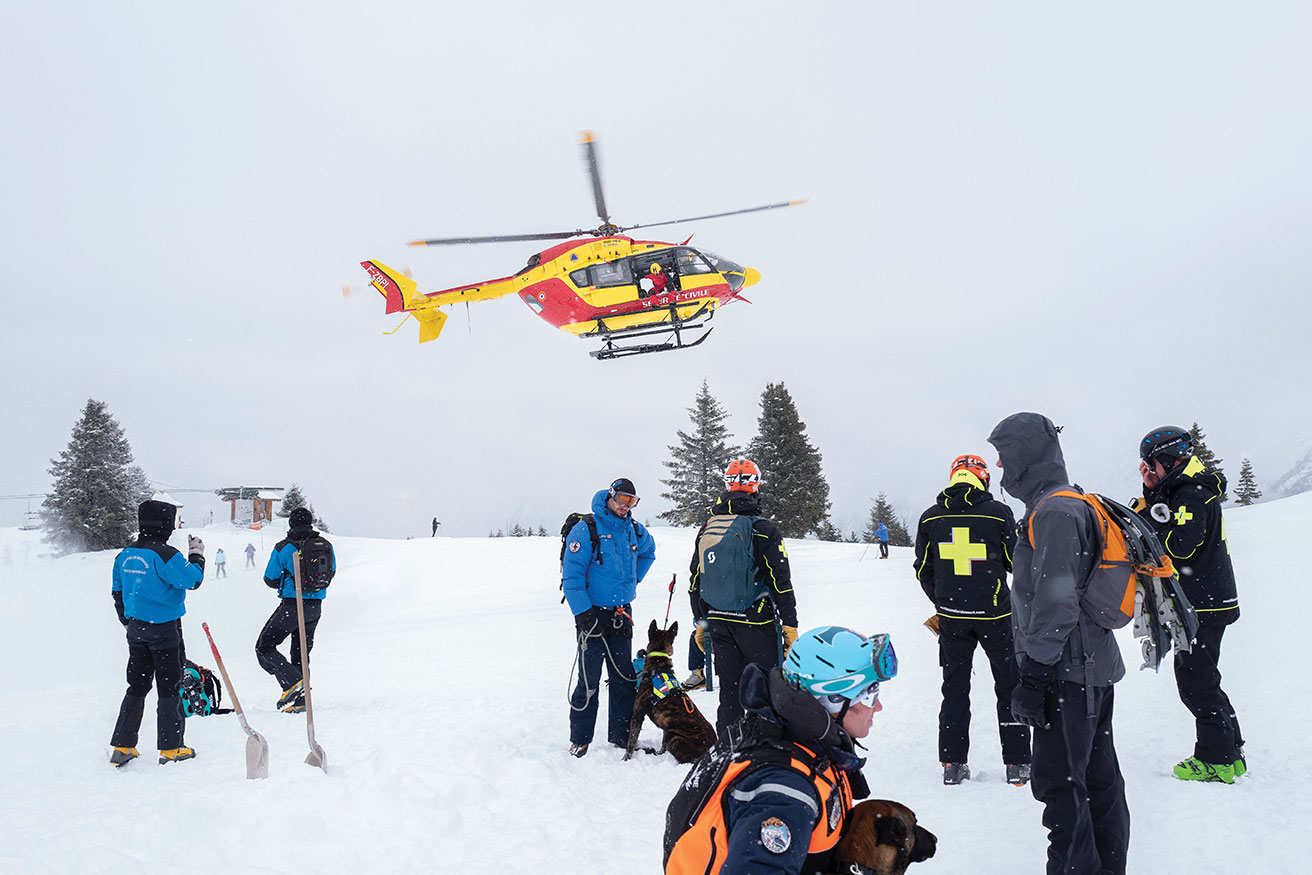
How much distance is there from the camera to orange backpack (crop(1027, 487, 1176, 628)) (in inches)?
125

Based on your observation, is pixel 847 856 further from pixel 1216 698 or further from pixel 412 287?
pixel 412 287

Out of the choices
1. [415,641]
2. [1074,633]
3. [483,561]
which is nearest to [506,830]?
[1074,633]

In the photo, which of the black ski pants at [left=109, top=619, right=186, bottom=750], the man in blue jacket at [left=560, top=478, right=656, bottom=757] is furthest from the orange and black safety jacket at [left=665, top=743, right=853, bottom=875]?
the black ski pants at [left=109, top=619, right=186, bottom=750]

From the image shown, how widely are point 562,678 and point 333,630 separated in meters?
11.0

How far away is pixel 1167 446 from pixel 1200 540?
613 millimetres

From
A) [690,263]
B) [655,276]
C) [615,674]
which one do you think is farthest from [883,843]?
[690,263]

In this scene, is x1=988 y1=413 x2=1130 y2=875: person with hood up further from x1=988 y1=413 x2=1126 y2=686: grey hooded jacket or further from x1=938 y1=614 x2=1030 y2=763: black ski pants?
x1=938 y1=614 x2=1030 y2=763: black ski pants

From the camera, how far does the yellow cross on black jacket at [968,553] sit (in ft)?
16.1

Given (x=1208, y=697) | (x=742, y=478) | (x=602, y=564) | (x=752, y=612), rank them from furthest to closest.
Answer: (x=602, y=564) → (x=742, y=478) → (x=752, y=612) → (x=1208, y=697)

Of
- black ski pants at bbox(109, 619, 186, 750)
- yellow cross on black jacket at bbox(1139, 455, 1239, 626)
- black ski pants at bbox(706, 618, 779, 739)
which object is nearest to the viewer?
yellow cross on black jacket at bbox(1139, 455, 1239, 626)

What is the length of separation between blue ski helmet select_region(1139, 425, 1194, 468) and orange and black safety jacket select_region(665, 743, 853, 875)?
3.67 meters

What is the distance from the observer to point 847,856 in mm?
2131

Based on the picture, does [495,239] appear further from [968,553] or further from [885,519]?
[885,519]

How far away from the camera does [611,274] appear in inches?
677
